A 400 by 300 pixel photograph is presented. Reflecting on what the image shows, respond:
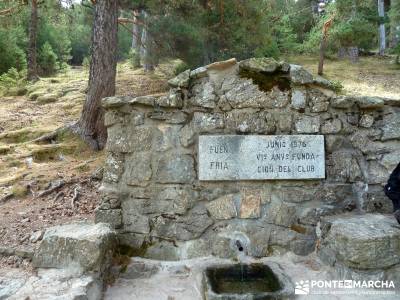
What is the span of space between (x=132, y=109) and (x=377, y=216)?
253cm

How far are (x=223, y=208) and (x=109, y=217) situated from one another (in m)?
1.11

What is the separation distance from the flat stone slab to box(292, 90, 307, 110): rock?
0.30 metres

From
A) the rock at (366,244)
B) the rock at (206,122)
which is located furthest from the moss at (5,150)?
the rock at (366,244)

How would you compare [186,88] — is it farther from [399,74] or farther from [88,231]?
[399,74]

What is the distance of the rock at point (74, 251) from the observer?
10.2 ft

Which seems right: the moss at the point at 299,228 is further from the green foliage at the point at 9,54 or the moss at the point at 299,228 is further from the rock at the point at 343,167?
the green foliage at the point at 9,54

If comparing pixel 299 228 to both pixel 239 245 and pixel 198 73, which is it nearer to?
pixel 239 245

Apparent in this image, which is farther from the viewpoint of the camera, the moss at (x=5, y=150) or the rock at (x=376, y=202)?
the moss at (x=5, y=150)

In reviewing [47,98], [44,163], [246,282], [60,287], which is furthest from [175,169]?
[47,98]

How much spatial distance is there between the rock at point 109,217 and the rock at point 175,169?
1.71ft

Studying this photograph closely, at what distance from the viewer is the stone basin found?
2.94 meters

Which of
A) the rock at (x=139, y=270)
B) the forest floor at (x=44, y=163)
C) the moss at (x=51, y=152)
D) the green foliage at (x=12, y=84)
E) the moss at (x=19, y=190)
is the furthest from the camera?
the green foliage at (x=12, y=84)

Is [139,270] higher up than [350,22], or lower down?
lower down

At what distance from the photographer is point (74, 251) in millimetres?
3148
